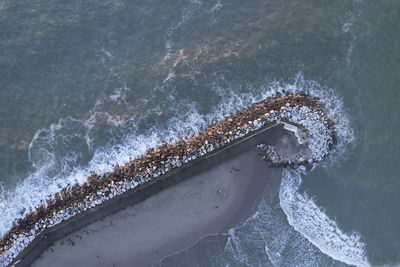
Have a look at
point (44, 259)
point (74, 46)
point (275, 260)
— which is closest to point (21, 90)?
point (74, 46)

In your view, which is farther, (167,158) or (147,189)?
(167,158)

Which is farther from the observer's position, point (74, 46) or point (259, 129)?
point (74, 46)

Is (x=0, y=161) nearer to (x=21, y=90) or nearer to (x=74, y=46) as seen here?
(x=21, y=90)

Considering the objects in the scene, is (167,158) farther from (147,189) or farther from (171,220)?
(171,220)

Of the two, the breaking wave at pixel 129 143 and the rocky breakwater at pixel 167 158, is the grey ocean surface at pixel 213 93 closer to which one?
the breaking wave at pixel 129 143

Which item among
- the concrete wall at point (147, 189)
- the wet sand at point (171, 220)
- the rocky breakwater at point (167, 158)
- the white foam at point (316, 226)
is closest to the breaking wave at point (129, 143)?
the white foam at point (316, 226)

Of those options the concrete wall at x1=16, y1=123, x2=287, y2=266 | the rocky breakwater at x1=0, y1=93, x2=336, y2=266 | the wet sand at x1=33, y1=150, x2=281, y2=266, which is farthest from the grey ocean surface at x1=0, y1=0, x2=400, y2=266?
the concrete wall at x1=16, y1=123, x2=287, y2=266

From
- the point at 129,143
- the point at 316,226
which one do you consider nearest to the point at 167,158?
the point at 129,143
